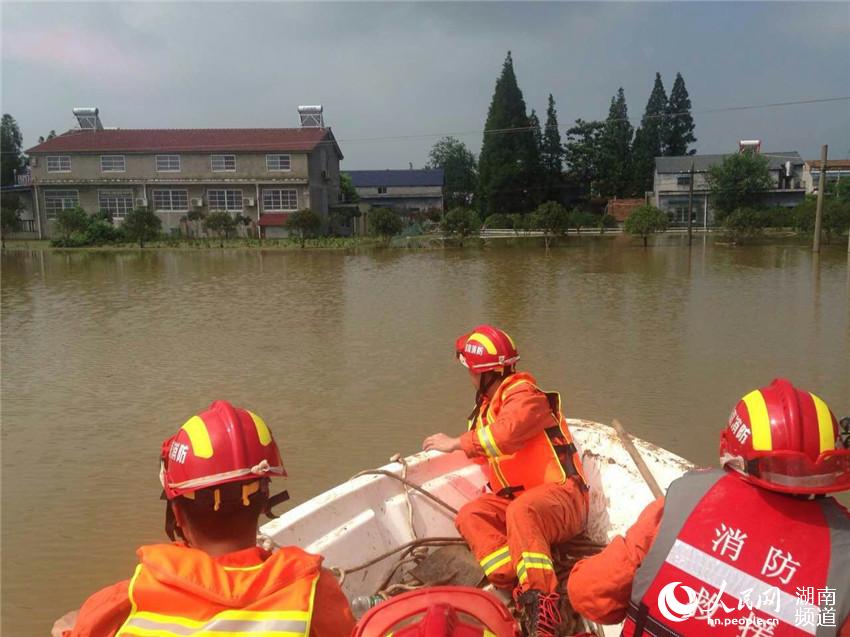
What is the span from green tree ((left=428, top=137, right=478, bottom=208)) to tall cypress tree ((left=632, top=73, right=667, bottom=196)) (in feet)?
42.3

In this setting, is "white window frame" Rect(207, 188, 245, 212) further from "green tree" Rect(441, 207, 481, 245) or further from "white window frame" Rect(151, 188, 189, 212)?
"green tree" Rect(441, 207, 481, 245)

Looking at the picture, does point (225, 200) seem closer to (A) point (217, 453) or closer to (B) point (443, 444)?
(B) point (443, 444)

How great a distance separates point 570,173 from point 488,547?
57.8 m

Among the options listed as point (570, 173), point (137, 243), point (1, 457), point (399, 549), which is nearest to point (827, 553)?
point (399, 549)

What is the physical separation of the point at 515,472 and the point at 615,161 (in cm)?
5741

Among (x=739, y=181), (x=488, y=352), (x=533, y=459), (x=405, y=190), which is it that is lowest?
(x=533, y=459)

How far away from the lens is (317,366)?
10336 millimetres

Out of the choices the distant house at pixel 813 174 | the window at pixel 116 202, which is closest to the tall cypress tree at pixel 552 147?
the distant house at pixel 813 174

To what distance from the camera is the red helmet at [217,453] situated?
6.01 ft

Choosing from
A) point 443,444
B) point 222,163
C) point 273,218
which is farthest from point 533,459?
point 222,163

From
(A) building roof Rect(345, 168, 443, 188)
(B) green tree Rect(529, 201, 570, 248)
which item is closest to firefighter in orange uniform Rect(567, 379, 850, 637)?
(B) green tree Rect(529, 201, 570, 248)

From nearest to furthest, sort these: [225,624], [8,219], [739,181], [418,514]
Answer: [225,624] → [418,514] → [8,219] → [739,181]

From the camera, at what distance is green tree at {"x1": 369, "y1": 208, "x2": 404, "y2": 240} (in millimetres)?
34500

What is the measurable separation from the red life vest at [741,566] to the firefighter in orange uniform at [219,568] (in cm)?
82
